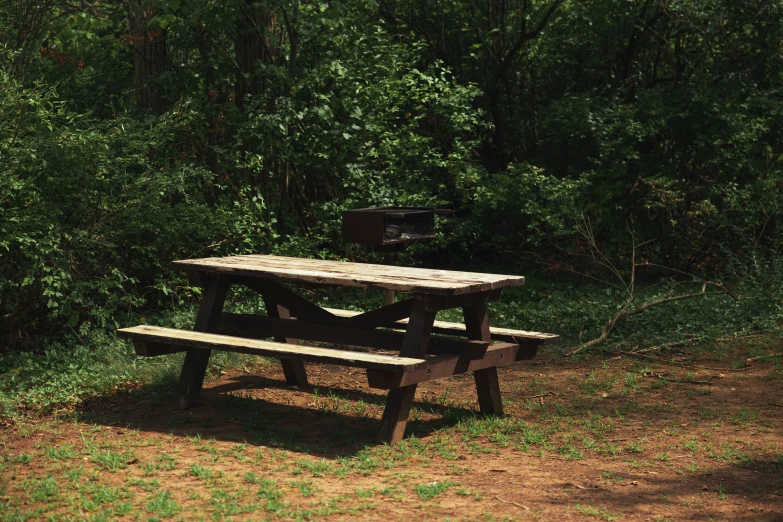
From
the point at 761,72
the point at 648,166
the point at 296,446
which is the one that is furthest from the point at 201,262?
the point at 761,72

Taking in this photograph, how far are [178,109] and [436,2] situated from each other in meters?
4.67

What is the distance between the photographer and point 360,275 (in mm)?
6293

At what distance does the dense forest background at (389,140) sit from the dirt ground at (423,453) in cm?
214

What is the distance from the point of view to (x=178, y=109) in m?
10.5

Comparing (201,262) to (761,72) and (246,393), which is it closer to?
(246,393)

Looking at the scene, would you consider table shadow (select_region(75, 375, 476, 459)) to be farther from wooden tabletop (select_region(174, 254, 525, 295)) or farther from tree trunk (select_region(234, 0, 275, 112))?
tree trunk (select_region(234, 0, 275, 112))

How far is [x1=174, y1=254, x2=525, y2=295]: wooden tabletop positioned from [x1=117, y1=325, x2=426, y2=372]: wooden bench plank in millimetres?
421

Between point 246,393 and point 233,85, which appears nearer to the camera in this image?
point 246,393

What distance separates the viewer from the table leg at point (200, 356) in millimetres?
6883

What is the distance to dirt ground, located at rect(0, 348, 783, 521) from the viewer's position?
4.83 metres

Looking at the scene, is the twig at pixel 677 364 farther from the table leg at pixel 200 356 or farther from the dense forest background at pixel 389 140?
the table leg at pixel 200 356

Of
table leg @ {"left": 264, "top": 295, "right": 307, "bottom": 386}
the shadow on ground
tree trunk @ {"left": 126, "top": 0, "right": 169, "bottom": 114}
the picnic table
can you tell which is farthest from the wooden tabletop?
tree trunk @ {"left": 126, "top": 0, "right": 169, "bottom": 114}

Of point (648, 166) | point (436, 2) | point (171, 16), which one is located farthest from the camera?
point (436, 2)

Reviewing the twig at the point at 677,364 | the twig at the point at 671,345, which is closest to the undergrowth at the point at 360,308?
the twig at the point at 671,345
